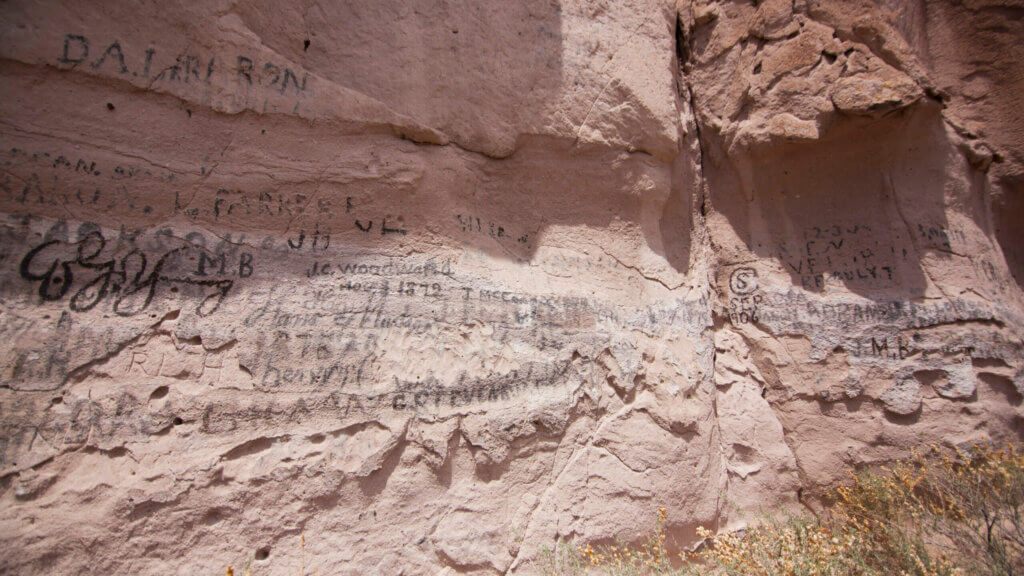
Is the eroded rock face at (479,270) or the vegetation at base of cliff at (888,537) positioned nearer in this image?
the eroded rock face at (479,270)

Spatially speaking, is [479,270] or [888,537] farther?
[479,270]

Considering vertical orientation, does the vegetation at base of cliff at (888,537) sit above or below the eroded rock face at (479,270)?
below

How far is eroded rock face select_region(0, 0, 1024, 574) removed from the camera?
1.70 metres

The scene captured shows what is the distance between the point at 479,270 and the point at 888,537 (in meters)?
2.32

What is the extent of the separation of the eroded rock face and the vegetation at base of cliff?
0.12m

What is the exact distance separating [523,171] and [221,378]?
1.77m

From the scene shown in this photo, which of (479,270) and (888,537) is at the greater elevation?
(479,270)

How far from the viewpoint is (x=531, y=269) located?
2.53m

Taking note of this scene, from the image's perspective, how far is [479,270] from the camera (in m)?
2.38

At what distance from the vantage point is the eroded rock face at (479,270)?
5.57ft

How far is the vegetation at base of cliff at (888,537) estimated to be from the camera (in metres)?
1.97

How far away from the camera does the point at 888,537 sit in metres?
2.21

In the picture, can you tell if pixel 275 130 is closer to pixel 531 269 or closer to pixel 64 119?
pixel 64 119

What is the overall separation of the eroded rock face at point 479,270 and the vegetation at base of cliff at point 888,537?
123 mm
